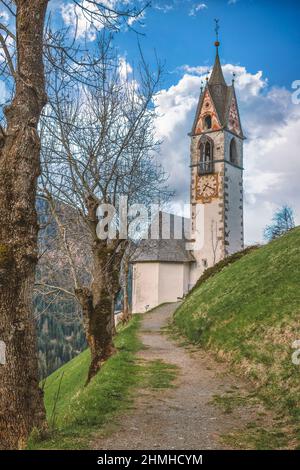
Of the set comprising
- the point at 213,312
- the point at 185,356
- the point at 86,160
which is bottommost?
A: the point at 185,356

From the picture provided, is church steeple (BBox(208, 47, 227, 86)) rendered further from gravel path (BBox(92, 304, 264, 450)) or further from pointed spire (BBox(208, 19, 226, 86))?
gravel path (BBox(92, 304, 264, 450))

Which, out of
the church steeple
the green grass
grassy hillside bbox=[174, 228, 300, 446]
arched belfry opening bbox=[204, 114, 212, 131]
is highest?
the church steeple

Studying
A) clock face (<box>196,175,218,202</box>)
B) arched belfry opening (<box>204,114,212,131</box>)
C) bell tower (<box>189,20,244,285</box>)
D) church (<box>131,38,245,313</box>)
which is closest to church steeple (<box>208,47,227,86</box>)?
bell tower (<box>189,20,244,285</box>)

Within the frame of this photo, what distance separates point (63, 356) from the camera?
11219cm

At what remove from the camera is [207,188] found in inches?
1740

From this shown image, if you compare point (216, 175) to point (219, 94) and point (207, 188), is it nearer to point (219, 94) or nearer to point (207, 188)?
point (207, 188)

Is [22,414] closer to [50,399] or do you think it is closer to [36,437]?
[36,437]

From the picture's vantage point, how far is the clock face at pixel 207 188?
43656 millimetres

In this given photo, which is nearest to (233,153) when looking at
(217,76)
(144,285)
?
(217,76)

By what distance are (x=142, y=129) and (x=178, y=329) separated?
9.93m

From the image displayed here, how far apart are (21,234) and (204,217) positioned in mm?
37785

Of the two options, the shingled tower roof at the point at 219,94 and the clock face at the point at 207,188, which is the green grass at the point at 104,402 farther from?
the shingled tower roof at the point at 219,94

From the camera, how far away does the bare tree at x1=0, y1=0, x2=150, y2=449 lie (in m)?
6.11
